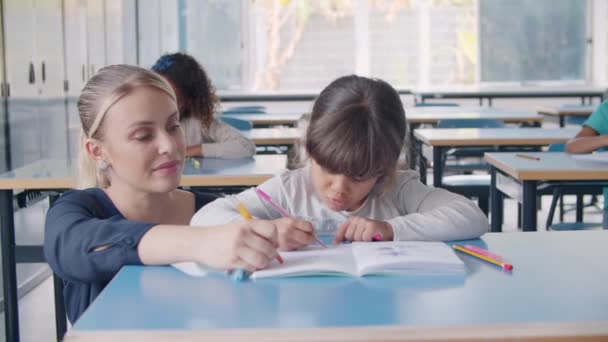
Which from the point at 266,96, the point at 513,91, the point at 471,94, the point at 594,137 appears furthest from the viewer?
the point at 266,96

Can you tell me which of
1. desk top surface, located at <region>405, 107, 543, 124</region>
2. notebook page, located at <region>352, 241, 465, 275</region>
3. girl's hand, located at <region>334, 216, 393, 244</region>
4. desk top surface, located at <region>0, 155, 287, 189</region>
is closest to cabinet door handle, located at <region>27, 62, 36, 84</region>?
desk top surface, located at <region>0, 155, 287, 189</region>

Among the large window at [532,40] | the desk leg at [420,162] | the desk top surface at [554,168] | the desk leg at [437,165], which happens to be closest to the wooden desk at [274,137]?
the desk leg at [437,165]

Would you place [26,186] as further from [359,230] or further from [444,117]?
[444,117]

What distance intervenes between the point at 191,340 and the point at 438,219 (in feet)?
2.44

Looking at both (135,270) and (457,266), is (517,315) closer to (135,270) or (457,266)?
(457,266)

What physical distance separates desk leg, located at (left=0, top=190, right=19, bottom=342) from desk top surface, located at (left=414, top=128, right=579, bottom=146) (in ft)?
7.06

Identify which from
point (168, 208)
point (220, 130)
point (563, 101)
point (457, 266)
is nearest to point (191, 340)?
point (457, 266)

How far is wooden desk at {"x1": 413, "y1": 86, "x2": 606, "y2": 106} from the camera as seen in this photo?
812 cm

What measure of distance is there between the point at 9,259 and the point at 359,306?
72.7 inches

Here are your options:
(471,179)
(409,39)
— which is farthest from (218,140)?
(409,39)

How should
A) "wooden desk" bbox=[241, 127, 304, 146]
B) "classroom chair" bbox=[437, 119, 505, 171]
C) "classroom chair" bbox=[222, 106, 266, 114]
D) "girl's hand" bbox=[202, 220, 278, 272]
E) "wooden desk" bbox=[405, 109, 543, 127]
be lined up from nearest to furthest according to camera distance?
"girl's hand" bbox=[202, 220, 278, 272], "wooden desk" bbox=[241, 127, 304, 146], "classroom chair" bbox=[437, 119, 505, 171], "wooden desk" bbox=[405, 109, 543, 127], "classroom chair" bbox=[222, 106, 266, 114]

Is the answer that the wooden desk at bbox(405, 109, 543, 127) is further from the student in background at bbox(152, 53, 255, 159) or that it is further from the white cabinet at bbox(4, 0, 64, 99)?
the white cabinet at bbox(4, 0, 64, 99)

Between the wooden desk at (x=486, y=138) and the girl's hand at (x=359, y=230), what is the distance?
249 cm

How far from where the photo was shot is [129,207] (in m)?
1.60
